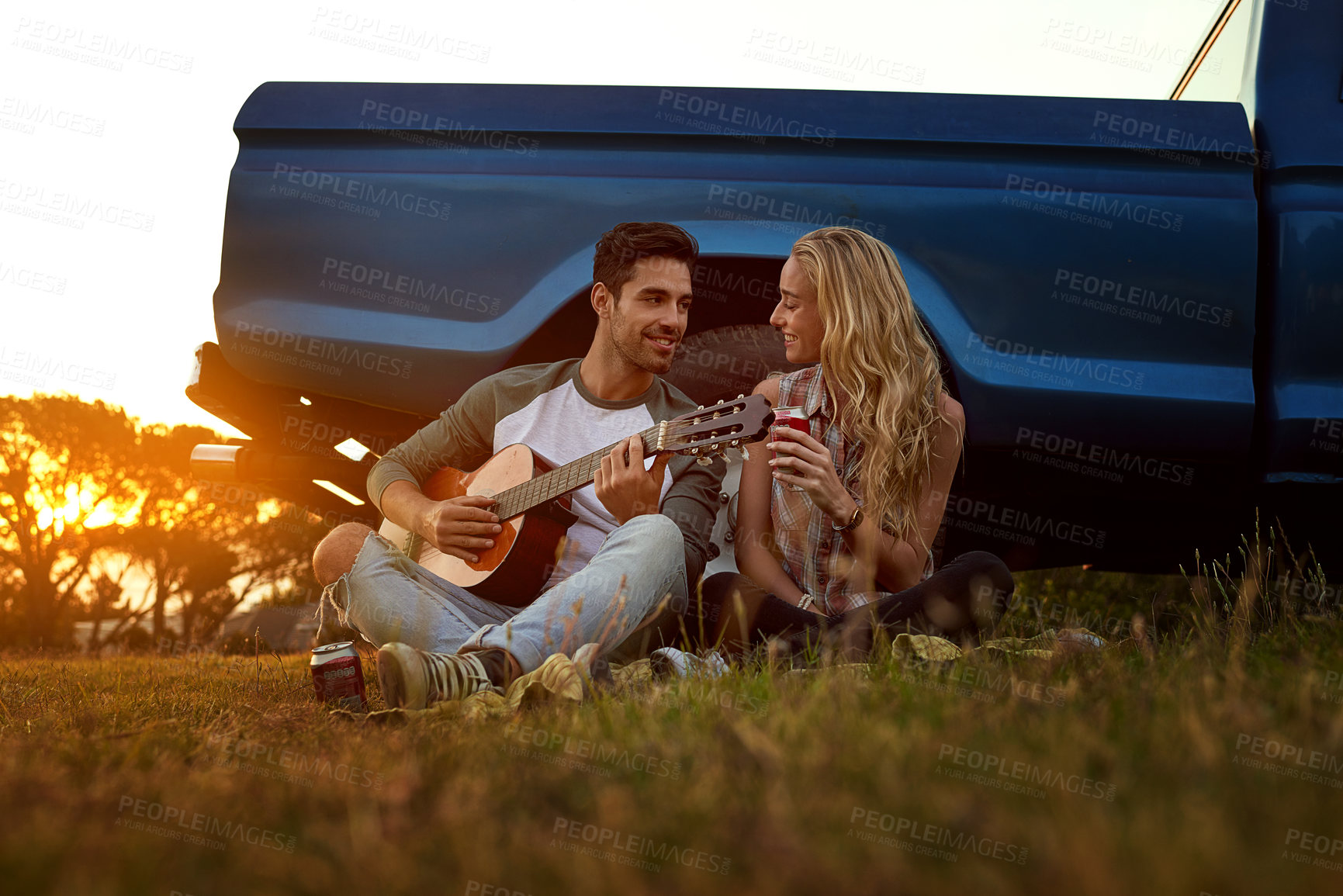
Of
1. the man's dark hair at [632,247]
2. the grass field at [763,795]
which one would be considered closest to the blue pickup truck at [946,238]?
the man's dark hair at [632,247]

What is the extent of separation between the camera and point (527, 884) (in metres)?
0.79

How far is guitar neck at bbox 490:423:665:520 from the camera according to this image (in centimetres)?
265

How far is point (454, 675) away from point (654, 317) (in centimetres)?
144

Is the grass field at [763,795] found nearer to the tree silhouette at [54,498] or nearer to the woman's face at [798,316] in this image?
the woman's face at [798,316]

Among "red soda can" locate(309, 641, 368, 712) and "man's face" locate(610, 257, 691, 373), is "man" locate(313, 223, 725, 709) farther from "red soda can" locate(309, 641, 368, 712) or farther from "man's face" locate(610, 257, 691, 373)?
"red soda can" locate(309, 641, 368, 712)

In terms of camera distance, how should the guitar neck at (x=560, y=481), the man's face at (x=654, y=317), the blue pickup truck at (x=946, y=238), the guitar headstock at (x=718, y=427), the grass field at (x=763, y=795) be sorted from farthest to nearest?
the man's face at (x=654, y=317) < the guitar neck at (x=560, y=481) < the blue pickup truck at (x=946, y=238) < the guitar headstock at (x=718, y=427) < the grass field at (x=763, y=795)

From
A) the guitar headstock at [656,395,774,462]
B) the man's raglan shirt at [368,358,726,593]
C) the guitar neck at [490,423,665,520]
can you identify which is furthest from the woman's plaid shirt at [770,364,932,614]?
the guitar neck at [490,423,665,520]

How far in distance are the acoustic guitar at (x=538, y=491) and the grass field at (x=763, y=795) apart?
3.36ft

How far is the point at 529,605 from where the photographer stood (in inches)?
92.7

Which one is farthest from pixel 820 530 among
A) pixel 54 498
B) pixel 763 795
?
pixel 54 498

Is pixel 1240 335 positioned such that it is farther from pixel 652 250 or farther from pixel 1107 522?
pixel 652 250

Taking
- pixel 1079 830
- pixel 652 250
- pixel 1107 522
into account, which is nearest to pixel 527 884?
pixel 1079 830

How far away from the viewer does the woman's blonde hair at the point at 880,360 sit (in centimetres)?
262

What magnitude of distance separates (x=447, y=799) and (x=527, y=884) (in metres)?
0.23
